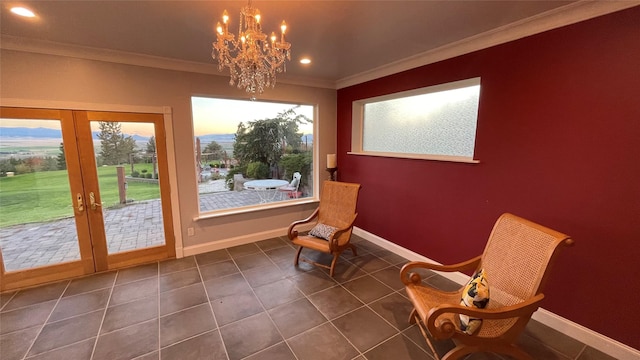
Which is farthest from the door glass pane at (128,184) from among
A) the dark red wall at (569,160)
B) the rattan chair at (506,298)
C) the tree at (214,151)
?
the dark red wall at (569,160)

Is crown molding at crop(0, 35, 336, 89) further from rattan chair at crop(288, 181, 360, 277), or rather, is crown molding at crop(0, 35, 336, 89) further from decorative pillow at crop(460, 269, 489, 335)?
decorative pillow at crop(460, 269, 489, 335)

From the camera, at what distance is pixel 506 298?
1727 millimetres

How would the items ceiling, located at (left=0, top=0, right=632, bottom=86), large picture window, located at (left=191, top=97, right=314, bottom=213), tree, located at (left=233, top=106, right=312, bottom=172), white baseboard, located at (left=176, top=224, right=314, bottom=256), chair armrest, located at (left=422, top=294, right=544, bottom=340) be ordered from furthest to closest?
tree, located at (left=233, top=106, right=312, bottom=172) → large picture window, located at (left=191, top=97, right=314, bottom=213) → white baseboard, located at (left=176, top=224, right=314, bottom=256) → ceiling, located at (left=0, top=0, right=632, bottom=86) → chair armrest, located at (left=422, top=294, right=544, bottom=340)

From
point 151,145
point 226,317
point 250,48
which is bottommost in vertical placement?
point 226,317

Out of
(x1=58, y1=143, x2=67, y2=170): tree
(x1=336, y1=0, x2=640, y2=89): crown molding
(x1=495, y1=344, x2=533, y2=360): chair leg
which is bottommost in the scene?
(x1=495, y1=344, x2=533, y2=360): chair leg

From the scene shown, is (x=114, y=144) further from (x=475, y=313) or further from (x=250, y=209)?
(x=475, y=313)

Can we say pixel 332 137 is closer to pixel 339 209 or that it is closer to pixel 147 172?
pixel 339 209

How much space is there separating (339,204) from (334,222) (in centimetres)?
27

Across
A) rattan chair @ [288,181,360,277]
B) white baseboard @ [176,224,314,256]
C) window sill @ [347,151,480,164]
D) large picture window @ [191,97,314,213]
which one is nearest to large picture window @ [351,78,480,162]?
window sill @ [347,151,480,164]

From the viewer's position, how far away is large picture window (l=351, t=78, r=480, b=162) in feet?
9.06

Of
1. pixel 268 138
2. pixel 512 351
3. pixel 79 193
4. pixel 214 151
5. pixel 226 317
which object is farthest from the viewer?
pixel 268 138

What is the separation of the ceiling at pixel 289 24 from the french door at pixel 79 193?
819mm

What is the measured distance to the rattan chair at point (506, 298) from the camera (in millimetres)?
1530

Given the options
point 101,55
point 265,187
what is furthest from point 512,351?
point 101,55
